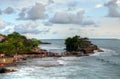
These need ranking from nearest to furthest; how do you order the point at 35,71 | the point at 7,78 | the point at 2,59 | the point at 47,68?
the point at 7,78
the point at 35,71
the point at 47,68
the point at 2,59

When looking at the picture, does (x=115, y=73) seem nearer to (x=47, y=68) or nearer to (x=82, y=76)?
(x=82, y=76)

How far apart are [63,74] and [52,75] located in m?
5.17

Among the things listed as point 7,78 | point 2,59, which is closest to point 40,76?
point 7,78

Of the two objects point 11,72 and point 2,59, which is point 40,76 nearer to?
point 11,72

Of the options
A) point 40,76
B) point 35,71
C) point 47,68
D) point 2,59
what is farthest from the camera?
point 2,59

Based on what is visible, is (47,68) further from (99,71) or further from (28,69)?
(99,71)

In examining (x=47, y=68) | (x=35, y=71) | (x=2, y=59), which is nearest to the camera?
(x=35, y=71)

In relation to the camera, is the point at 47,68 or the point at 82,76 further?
the point at 47,68

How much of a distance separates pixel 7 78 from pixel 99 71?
44520 millimetres

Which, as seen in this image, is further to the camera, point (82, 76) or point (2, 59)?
point (2, 59)

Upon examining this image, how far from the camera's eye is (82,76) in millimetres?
139375

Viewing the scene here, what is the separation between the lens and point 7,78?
12912 centimetres

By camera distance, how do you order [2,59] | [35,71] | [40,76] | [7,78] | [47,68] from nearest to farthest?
[7,78], [40,76], [35,71], [47,68], [2,59]

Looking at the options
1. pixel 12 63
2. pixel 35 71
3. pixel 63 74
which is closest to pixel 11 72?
pixel 35 71
